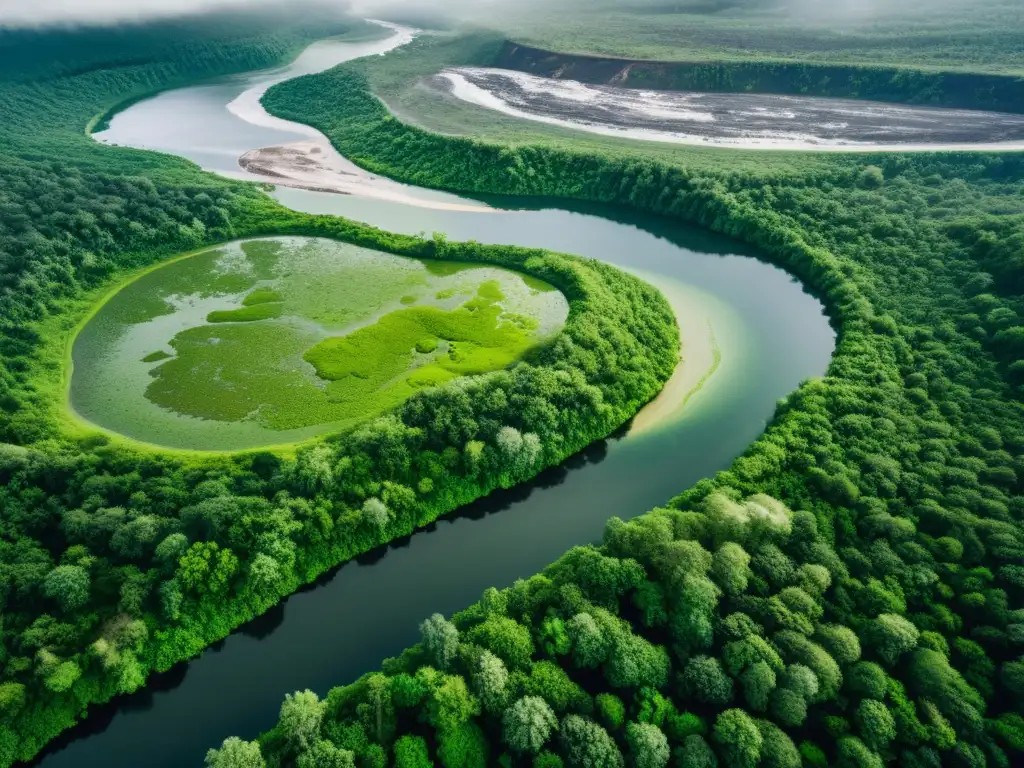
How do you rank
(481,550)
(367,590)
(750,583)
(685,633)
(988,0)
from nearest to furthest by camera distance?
(685,633) < (750,583) < (367,590) < (481,550) < (988,0)

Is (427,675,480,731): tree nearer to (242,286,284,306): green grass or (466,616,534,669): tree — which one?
(466,616,534,669): tree

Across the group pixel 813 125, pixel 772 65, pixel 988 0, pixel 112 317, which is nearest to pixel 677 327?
pixel 112 317

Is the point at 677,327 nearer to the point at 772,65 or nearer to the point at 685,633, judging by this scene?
the point at 685,633

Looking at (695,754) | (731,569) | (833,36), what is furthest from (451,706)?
(833,36)

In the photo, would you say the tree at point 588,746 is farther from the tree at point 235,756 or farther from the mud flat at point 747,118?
the mud flat at point 747,118

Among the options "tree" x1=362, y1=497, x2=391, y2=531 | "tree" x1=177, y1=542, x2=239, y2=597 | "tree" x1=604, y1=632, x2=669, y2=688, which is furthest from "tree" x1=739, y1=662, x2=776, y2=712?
"tree" x1=177, y1=542, x2=239, y2=597

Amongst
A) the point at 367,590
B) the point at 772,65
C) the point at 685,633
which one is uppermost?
the point at 772,65

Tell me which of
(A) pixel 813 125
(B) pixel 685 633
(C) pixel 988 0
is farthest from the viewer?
(C) pixel 988 0

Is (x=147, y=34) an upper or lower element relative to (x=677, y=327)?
upper

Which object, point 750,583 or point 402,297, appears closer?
point 750,583
